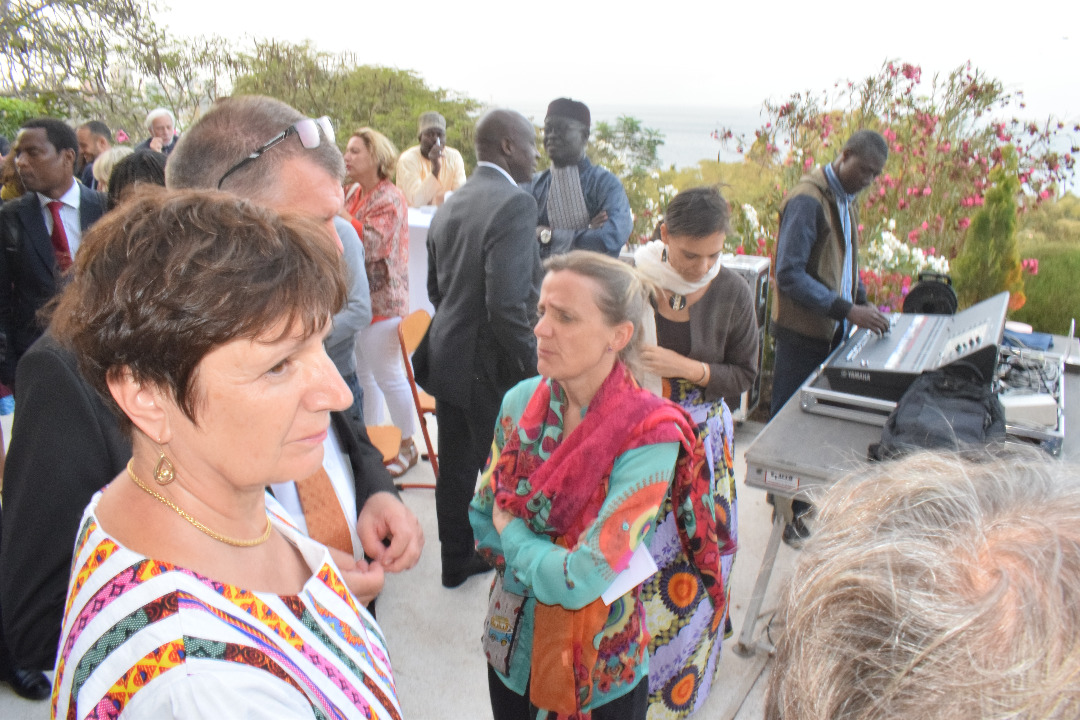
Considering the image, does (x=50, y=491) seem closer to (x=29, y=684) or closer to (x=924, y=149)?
(x=29, y=684)

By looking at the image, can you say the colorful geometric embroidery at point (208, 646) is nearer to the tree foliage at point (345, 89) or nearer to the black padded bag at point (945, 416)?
the black padded bag at point (945, 416)

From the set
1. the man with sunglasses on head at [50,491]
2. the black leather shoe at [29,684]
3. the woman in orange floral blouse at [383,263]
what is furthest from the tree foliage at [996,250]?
the black leather shoe at [29,684]

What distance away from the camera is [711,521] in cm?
171

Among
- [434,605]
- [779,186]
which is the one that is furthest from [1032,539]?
[779,186]

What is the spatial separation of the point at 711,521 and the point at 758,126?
4263mm

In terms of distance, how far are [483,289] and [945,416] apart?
→ 1634 mm

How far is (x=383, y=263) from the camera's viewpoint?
377 cm

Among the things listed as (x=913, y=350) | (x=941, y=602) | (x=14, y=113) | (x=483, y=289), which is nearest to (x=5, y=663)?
(x=483, y=289)

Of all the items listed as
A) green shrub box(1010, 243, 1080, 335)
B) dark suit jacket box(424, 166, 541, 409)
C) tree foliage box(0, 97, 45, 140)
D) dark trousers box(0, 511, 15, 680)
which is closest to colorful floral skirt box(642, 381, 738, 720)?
dark suit jacket box(424, 166, 541, 409)

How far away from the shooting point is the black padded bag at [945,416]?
1.72 metres

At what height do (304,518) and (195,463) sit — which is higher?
(195,463)

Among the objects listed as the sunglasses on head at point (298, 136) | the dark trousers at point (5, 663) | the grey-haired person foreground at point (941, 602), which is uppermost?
the sunglasses on head at point (298, 136)

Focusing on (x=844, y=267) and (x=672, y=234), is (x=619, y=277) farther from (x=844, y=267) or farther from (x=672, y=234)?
(x=844, y=267)

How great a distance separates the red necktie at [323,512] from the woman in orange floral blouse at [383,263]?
2549 mm
